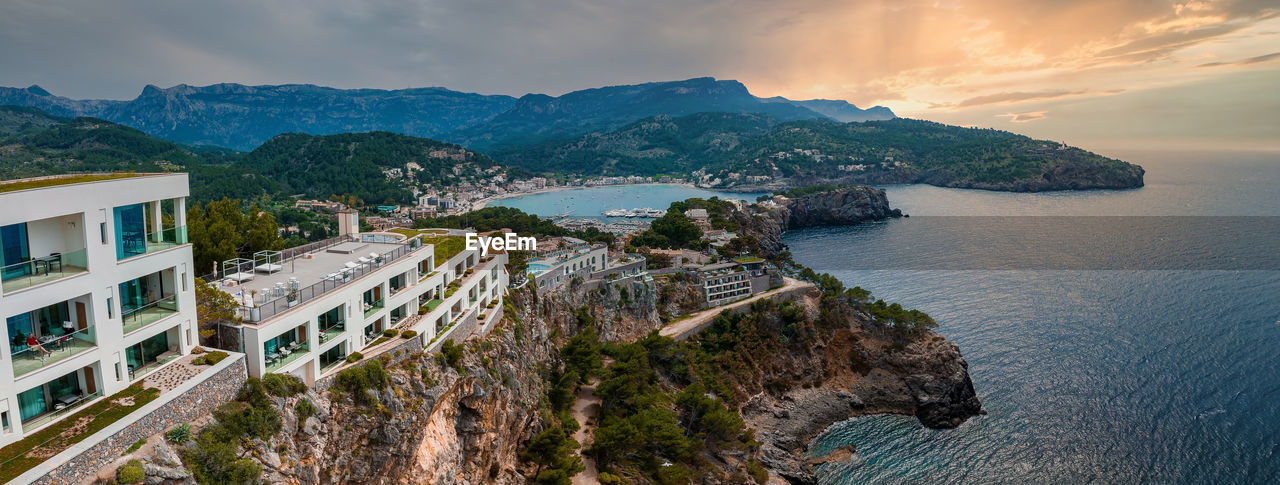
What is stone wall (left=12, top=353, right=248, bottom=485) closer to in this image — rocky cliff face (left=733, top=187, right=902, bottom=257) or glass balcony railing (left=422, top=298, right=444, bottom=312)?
glass balcony railing (left=422, top=298, right=444, bottom=312)

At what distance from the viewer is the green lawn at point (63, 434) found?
1297 centimetres

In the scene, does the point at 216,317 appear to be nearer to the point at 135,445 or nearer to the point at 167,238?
the point at 167,238

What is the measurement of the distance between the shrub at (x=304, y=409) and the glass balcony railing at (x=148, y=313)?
427 cm

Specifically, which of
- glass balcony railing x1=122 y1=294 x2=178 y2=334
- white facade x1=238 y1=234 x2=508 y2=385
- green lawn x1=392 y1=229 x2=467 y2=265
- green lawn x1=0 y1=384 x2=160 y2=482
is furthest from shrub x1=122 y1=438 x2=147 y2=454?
green lawn x1=392 y1=229 x2=467 y2=265

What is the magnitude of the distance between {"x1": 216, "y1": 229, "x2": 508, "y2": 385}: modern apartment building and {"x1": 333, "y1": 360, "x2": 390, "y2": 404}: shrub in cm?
75

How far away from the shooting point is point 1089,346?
199ft

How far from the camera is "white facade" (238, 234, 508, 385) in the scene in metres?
19.5

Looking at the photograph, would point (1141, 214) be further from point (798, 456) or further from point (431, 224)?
point (431, 224)

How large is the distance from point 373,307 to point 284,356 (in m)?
5.24

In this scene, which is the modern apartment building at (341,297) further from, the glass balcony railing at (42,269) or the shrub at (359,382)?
the glass balcony railing at (42,269)

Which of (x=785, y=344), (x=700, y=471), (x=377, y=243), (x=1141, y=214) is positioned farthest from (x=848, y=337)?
(x=1141, y=214)

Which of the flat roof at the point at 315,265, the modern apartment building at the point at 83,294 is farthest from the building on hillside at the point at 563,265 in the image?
the modern apartment building at the point at 83,294

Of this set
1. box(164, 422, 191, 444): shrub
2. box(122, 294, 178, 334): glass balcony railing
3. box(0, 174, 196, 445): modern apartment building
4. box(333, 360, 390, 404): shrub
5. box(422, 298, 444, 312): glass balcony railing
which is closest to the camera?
box(0, 174, 196, 445): modern apartment building

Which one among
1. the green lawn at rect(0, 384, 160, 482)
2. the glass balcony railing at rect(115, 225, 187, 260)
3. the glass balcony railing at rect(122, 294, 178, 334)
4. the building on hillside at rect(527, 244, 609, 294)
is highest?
the glass balcony railing at rect(115, 225, 187, 260)
